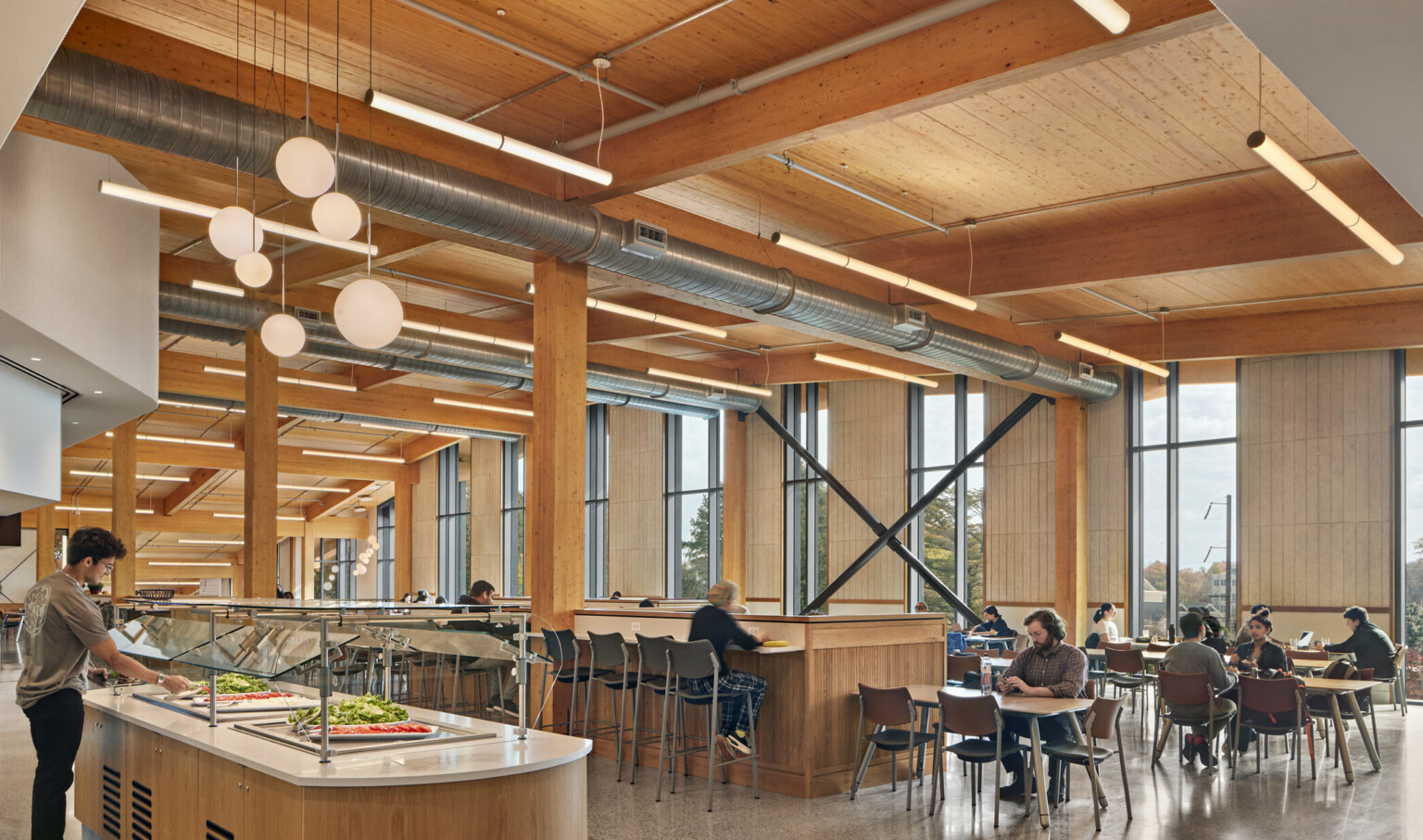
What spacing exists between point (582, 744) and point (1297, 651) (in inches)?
368

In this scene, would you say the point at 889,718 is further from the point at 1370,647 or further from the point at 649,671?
the point at 1370,647

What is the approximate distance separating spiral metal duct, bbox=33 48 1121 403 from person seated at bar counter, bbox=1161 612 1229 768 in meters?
4.35

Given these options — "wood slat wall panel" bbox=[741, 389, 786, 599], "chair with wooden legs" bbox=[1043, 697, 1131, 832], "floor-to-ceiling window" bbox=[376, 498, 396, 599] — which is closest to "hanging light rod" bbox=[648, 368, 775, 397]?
"wood slat wall panel" bbox=[741, 389, 786, 599]

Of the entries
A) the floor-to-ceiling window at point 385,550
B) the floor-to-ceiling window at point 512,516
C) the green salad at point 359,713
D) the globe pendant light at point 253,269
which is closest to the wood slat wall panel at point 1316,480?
the green salad at point 359,713

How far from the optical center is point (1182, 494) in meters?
14.7

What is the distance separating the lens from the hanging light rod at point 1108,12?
4.72 metres

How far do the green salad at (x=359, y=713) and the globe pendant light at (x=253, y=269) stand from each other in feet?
7.54

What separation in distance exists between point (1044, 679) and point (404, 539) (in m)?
21.4

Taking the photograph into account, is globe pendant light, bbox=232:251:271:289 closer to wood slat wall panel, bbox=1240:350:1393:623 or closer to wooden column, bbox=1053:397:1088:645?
wooden column, bbox=1053:397:1088:645

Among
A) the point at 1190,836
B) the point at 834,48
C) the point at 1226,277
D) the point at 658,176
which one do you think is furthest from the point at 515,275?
the point at 1190,836

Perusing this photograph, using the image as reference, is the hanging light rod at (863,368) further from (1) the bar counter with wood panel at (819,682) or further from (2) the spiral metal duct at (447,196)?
(1) the bar counter with wood panel at (819,682)

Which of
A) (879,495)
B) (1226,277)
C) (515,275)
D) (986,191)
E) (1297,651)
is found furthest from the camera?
(879,495)

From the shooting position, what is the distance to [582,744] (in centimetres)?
386

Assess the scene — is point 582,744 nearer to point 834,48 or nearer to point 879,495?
point 834,48
